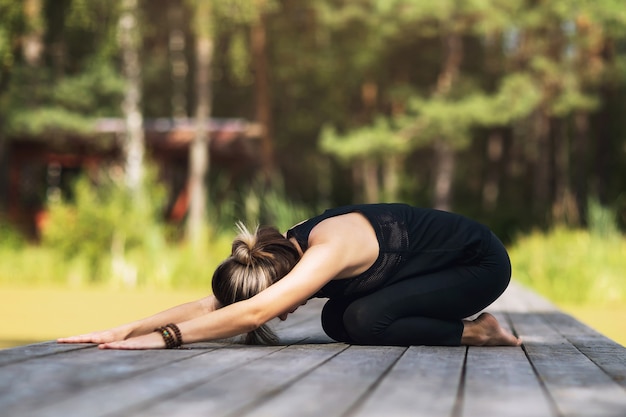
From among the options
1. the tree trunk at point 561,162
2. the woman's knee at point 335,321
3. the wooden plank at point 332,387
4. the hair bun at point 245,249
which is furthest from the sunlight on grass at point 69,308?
the tree trunk at point 561,162

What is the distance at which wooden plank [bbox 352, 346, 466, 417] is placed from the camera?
86.8 inches

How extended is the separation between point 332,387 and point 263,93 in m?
24.2

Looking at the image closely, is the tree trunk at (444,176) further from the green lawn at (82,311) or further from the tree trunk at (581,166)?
the green lawn at (82,311)

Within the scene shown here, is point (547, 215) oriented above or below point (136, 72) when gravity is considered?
below

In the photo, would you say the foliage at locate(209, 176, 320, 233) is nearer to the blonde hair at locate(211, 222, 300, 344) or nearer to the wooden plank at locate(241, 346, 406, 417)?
the blonde hair at locate(211, 222, 300, 344)

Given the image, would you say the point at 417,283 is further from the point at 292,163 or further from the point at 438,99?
the point at 292,163

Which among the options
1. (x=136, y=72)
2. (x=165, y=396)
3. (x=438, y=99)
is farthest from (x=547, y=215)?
(x=165, y=396)

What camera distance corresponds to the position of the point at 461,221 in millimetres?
3805

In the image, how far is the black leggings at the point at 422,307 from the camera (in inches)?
144

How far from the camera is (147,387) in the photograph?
2477 mm

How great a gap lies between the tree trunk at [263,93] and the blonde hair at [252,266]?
2191 cm

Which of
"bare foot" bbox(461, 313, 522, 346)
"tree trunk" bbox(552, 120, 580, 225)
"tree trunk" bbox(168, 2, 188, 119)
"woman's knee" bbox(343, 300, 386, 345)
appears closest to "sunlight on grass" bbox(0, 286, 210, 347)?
"woman's knee" bbox(343, 300, 386, 345)

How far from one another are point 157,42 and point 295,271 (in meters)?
36.7

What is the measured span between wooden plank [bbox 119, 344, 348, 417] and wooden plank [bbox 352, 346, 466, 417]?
262 millimetres
